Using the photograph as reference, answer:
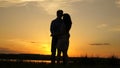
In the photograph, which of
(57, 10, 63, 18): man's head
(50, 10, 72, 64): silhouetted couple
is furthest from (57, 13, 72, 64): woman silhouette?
(57, 10, 63, 18): man's head

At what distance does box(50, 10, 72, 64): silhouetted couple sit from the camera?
14789mm

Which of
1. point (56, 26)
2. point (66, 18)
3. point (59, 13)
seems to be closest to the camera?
point (59, 13)

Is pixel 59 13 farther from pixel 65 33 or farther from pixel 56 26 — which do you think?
pixel 65 33

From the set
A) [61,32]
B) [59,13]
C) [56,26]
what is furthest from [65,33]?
[59,13]

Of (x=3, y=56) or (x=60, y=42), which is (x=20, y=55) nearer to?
(x=3, y=56)

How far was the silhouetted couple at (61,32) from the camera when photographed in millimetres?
14789

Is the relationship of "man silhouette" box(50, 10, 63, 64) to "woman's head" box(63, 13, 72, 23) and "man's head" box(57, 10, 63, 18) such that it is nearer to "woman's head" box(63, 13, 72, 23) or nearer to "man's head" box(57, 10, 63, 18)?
"man's head" box(57, 10, 63, 18)

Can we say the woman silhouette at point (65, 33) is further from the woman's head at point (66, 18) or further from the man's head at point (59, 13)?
the man's head at point (59, 13)

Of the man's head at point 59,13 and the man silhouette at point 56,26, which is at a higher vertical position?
the man's head at point 59,13

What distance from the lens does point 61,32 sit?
14.9m

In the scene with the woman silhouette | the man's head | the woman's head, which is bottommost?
the woman silhouette

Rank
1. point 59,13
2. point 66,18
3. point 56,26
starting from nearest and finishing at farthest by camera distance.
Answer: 1. point 59,13
2. point 56,26
3. point 66,18

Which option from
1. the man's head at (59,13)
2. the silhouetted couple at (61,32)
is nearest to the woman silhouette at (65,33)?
the silhouetted couple at (61,32)

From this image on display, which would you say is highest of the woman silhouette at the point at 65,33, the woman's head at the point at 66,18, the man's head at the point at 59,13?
the man's head at the point at 59,13
